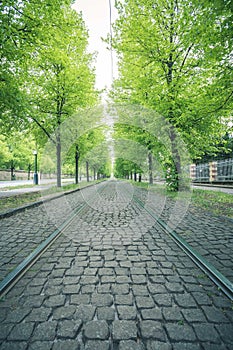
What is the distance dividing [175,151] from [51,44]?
340 inches

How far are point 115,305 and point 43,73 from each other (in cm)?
1462

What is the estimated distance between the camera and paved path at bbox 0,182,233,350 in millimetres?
1562

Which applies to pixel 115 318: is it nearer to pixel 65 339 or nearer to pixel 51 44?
pixel 65 339

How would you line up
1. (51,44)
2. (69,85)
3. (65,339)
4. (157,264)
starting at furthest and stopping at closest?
(69,85)
(51,44)
(157,264)
(65,339)

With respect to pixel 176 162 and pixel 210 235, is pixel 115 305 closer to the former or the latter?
pixel 210 235

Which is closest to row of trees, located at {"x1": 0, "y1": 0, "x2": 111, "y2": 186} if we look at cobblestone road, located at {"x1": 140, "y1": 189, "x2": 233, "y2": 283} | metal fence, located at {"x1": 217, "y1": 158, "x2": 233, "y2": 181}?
cobblestone road, located at {"x1": 140, "y1": 189, "x2": 233, "y2": 283}

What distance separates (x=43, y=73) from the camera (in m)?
12.9

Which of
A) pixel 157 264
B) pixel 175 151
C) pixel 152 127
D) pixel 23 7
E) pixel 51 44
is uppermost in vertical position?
pixel 23 7

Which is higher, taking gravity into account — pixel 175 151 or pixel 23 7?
pixel 23 7

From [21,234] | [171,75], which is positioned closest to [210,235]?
[21,234]

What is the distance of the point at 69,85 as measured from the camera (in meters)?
13.2

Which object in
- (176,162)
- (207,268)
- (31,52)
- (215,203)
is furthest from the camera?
(176,162)

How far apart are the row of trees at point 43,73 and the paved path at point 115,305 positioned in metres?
6.69

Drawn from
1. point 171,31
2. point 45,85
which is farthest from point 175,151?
point 45,85
